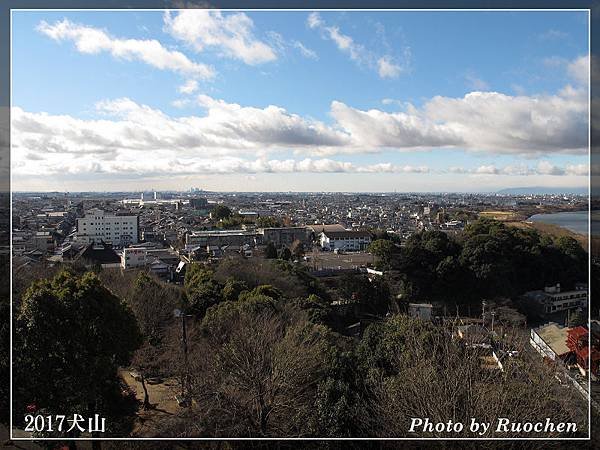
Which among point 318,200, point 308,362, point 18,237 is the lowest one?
point 308,362

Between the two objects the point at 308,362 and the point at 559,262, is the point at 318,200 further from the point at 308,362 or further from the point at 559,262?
the point at 559,262

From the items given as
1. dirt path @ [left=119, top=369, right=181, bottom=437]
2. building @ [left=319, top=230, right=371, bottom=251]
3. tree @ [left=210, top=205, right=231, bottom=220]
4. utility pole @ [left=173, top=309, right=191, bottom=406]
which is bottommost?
dirt path @ [left=119, top=369, right=181, bottom=437]

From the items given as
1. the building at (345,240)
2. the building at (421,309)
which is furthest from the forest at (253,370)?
the building at (345,240)

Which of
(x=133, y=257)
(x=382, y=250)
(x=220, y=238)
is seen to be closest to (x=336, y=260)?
(x=382, y=250)

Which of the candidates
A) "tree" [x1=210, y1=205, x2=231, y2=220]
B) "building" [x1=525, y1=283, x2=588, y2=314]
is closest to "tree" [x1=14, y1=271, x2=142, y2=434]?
"tree" [x1=210, y1=205, x2=231, y2=220]

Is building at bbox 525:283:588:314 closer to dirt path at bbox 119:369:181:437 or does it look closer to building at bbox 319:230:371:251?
building at bbox 319:230:371:251

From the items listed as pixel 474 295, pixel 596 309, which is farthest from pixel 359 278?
pixel 596 309
